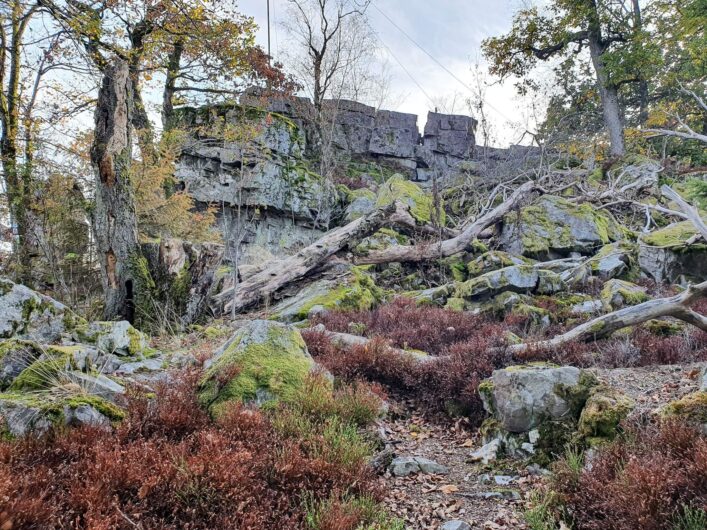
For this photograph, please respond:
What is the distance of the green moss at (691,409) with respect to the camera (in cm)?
310

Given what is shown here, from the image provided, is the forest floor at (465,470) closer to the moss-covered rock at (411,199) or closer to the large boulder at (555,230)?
the large boulder at (555,230)

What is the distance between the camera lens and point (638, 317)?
5793mm

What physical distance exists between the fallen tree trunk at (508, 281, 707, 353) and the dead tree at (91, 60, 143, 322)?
6909 millimetres

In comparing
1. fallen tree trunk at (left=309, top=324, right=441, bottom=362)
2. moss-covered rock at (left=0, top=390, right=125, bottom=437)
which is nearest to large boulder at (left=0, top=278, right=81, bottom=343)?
moss-covered rock at (left=0, top=390, right=125, bottom=437)

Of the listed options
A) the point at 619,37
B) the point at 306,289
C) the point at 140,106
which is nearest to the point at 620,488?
the point at 306,289

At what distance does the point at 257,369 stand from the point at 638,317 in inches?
198

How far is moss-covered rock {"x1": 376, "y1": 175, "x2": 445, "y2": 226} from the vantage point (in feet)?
46.5

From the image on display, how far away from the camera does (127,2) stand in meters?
8.41

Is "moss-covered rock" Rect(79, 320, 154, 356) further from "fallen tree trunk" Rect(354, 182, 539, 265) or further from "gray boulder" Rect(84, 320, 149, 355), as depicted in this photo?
"fallen tree trunk" Rect(354, 182, 539, 265)

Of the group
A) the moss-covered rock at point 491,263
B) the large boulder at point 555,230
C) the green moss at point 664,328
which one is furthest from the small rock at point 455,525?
the large boulder at point 555,230

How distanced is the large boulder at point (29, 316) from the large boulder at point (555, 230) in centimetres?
1121

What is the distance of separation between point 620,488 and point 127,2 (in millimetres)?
10603

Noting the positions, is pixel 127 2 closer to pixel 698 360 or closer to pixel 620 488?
pixel 620 488

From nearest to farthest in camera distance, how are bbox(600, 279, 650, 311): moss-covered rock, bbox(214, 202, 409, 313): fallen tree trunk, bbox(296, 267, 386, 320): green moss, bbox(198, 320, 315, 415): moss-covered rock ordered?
1. bbox(198, 320, 315, 415): moss-covered rock
2. bbox(600, 279, 650, 311): moss-covered rock
3. bbox(296, 267, 386, 320): green moss
4. bbox(214, 202, 409, 313): fallen tree trunk
